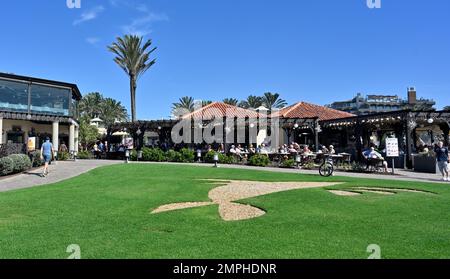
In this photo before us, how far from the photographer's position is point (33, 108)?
29016 millimetres

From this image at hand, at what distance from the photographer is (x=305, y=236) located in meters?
4.95

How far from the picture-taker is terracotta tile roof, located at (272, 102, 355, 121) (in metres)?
29.4

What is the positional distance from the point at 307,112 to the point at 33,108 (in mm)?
22876

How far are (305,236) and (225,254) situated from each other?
135cm

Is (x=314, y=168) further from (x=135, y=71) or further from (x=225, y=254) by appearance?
(x=135, y=71)

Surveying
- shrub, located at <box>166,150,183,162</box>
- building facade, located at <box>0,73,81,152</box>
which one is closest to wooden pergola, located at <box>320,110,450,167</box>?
shrub, located at <box>166,150,183,162</box>

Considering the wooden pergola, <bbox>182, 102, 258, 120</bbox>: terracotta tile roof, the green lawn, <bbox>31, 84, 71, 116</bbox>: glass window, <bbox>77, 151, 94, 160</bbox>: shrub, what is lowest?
the green lawn

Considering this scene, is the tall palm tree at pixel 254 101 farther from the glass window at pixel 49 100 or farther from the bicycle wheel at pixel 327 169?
the bicycle wheel at pixel 327 169

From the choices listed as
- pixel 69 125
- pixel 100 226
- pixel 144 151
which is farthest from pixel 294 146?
pixel 69 125

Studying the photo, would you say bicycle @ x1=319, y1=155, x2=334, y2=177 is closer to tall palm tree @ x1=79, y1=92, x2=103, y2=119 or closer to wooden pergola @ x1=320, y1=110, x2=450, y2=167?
wooden pergola @ x1=320, y1=110, x2=450, y2=167

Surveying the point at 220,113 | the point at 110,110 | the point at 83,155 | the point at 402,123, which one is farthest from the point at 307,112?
the point at 110,110

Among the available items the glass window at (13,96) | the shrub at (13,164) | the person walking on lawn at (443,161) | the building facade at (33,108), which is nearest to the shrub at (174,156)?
the shrub at (13,164)

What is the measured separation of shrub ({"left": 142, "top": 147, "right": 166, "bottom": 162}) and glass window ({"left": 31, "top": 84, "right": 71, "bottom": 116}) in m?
10.4

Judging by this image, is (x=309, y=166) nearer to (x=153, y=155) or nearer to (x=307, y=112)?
(x=153, y=155)
